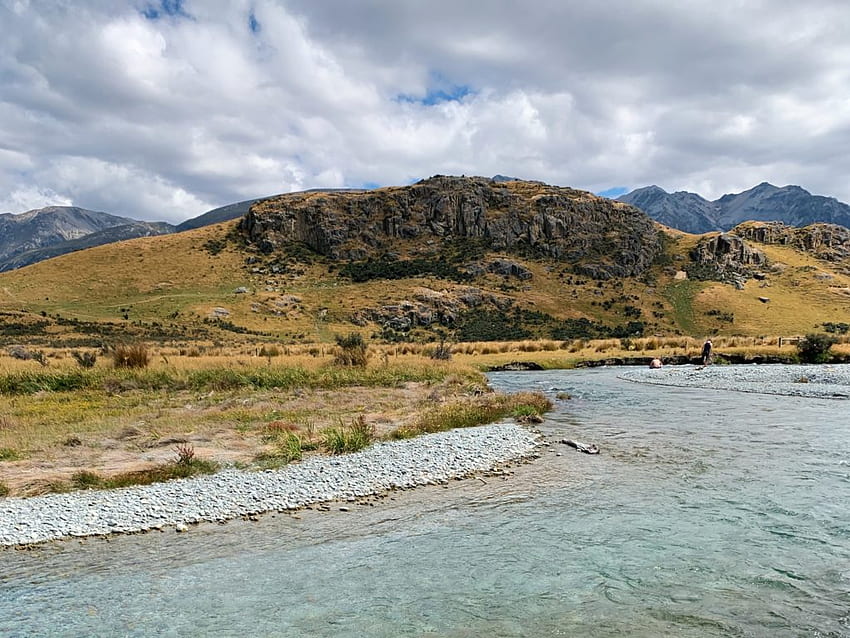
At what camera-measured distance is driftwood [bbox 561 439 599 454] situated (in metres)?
14.7

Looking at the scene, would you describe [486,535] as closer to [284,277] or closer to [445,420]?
[445,420]

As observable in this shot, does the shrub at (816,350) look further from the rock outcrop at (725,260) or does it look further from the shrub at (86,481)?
the rock outcrop at (725,260)

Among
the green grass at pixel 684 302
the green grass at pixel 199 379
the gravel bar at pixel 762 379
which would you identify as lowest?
the gravel bar at pixel 762 379

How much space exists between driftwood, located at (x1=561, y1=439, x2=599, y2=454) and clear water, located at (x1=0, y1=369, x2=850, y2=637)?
1.71 metres

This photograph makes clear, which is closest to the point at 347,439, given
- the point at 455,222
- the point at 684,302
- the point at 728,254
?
the point at 684,302

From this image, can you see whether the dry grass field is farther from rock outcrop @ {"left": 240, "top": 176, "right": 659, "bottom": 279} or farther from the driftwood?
rock outcrop @ {"left": 240, "top": 176, "right": 659, "bottom": 279}

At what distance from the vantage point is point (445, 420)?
18.5 metres

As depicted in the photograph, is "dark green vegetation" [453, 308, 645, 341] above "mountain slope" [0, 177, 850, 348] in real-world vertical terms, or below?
below

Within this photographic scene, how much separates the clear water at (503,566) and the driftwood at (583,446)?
1.71m

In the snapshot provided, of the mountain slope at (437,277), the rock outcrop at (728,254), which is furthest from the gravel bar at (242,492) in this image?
the rock outcrop at (728,254)

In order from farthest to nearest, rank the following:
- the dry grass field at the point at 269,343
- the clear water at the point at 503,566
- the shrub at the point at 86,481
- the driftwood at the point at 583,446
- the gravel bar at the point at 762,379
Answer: the gravel bar at the point at 762,379, the dry grass field at the point at 269,343, the driftwood at the point at 583,446, the shrub at the point at 86,481, the clear water at the point at 503,566

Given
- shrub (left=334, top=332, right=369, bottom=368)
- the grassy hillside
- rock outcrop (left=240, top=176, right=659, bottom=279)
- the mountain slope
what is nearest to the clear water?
shrub (left=334, top=332, right=369, bottom=368)

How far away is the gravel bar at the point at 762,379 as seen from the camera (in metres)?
26.5

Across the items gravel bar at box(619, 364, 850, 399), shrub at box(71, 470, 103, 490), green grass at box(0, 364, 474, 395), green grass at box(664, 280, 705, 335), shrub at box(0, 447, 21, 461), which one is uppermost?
green grass at box(664, 280, 705, 335)
